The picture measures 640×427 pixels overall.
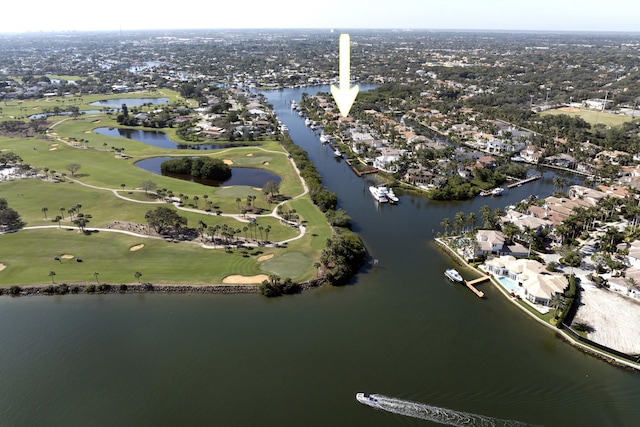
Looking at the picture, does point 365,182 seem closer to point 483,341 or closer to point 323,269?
point 323,269

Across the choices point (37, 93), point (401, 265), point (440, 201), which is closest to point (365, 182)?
point (440, 201)

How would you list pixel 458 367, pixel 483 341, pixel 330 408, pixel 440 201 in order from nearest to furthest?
pixel 330 408 < pixel 458 367 < pixel 483 341 < pixel 440 201

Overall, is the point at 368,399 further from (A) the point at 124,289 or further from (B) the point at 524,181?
(B) the point at 524,181

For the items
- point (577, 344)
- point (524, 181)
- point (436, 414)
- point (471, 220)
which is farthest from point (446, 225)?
point (524, 181)

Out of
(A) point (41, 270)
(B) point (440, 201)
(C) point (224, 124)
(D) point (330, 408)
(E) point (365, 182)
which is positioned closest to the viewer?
(D) point (330, 408)

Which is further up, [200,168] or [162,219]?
[162,219]
